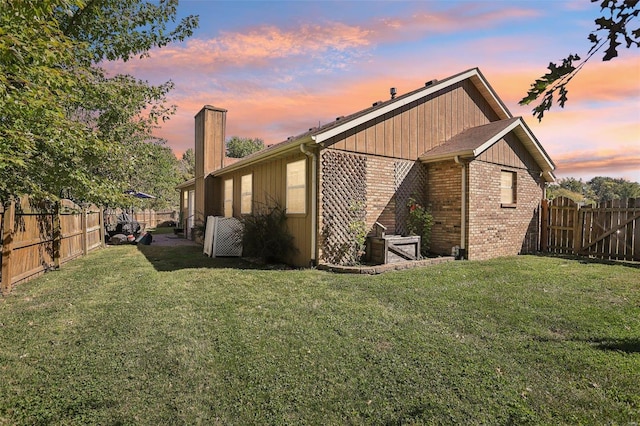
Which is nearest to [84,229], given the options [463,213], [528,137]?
[463,213]

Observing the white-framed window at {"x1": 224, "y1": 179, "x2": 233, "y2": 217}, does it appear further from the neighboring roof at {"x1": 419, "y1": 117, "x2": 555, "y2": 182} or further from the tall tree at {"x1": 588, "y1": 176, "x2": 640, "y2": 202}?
the tall tree at {"x1": 588, "y1": 176, "x2": 640, "y2": 202}

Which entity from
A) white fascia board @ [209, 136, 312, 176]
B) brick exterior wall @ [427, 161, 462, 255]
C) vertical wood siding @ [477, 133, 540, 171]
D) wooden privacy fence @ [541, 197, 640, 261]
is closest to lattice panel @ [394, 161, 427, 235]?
brick exterior wall @ [427, 161, 462, 255]

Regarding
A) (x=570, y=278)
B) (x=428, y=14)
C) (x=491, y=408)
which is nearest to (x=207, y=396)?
(x=491, y=408)

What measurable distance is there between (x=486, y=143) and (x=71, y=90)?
928cm

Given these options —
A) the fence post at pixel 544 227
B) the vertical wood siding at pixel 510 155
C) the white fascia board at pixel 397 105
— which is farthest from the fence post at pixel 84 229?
the fence post at pixel 544 227

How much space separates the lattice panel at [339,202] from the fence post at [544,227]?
6837mm

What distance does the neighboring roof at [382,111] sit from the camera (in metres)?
7.81

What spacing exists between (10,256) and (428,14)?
8.58 m

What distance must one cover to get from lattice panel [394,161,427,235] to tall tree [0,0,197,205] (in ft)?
21.9

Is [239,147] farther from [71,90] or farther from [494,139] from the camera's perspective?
[71,90]

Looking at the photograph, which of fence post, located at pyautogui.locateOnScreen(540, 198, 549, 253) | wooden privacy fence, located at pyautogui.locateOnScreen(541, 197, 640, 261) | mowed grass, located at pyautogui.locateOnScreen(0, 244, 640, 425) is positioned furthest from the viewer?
fence post, located at pyautogui.locateOnScreen(540, 198, 549, 253)

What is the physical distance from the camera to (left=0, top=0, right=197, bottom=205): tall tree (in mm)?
4105

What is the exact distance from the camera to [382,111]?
881 centimetres

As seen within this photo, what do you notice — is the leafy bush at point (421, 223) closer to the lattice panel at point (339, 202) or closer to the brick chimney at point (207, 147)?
the lattice panel at point (339, 202)
